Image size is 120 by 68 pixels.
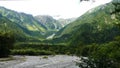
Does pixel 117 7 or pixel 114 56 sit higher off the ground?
pixel 117 7

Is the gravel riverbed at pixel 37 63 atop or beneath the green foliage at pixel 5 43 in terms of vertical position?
beneath

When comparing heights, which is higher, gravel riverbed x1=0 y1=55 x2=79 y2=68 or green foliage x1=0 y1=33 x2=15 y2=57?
green foliage x1=0 y1=33 x2=15 y2=57

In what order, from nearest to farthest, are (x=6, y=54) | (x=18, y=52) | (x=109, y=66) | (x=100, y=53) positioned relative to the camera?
(x=109, y=66)
(x=100, y=53)
(x=6, y=54)
(x=18, y=52)

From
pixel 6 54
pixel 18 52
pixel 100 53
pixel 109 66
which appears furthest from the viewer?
pixel 18 52

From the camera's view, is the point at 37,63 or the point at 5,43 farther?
the point at 5,43

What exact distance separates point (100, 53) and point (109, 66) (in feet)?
6.67

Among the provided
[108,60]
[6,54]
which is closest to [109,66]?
[108,60]

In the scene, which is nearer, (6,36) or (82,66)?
(82,66)

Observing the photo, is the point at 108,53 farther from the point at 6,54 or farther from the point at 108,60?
the point at 6,54

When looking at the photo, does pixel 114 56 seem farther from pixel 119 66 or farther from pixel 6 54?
pixel 6 54

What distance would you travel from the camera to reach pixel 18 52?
605ft

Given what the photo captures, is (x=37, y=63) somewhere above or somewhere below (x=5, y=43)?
below

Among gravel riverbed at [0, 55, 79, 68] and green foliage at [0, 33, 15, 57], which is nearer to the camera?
gravel riverbed at [0, 55, 79, 68]

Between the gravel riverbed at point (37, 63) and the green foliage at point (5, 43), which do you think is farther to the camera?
the green foliage at point (5, 43)
